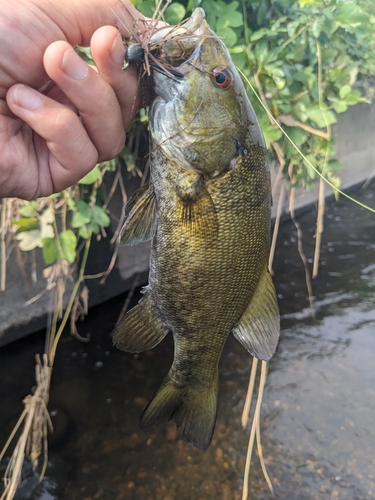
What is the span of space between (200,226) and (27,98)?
47 centimetres

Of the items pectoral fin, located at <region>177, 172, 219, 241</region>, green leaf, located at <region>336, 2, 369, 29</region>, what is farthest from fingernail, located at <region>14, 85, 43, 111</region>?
green leaf, located at <region>336, 2, 369, 29</region>

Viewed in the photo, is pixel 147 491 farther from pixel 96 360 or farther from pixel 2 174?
pixel 2 174

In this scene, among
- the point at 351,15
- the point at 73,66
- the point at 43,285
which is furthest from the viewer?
the point at 43,285

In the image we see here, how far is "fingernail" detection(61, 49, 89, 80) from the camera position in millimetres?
798

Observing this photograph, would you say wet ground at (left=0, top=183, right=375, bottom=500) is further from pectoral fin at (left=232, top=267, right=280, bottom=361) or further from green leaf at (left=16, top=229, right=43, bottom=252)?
pectoral fin at (left=232, top=267, right=280, bottom=361)

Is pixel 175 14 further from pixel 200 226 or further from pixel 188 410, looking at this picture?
pixel 188 410

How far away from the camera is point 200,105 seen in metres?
0.89

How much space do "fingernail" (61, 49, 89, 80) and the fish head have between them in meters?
0.15

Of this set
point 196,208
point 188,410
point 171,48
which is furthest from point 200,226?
point 188,410

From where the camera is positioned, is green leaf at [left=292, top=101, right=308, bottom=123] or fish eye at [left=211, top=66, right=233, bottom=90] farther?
green leaf at [left=292, top=101, right=308, bottom=123]

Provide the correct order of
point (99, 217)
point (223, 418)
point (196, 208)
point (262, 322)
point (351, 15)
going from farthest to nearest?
point (223, 418)
point (99, 217)
point (351, 15)
point (262, 322)
point (196, 208)

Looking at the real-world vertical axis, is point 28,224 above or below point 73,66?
below

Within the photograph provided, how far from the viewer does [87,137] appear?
0.98 metres

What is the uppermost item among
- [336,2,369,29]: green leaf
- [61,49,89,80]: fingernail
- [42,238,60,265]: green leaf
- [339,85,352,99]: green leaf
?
[336,2,369,29]: green leaf
